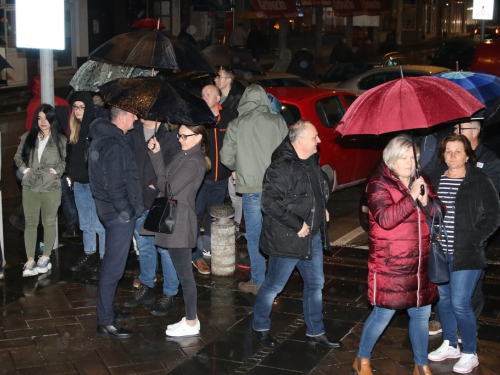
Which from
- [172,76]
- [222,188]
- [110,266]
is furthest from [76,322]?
[172,76]

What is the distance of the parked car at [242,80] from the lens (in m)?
13.2

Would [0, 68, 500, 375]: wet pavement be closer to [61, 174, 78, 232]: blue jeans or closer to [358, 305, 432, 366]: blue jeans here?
[358, 305, 432, 366]: blue jeans

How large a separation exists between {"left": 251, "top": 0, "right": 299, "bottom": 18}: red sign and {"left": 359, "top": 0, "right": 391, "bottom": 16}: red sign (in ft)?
19.9

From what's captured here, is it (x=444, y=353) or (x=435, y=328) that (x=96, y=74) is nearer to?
(x=435, y=328)

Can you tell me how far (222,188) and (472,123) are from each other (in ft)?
9.73

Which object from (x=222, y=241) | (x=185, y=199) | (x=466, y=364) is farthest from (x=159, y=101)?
(x=466, y=364)

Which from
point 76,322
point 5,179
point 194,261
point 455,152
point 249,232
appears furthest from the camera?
point 5,179

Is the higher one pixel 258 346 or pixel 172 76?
pixel 172 76

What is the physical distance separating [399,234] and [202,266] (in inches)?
133

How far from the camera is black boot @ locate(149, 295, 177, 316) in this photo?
732cm

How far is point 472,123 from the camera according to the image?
270 inches

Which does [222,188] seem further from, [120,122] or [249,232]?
[120,122]

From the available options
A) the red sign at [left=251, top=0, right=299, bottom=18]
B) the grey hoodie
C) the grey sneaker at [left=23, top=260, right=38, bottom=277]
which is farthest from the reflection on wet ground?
the red sign at [left=251, top=0, right=299, bottom=18]

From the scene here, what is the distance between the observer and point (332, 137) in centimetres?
1120
